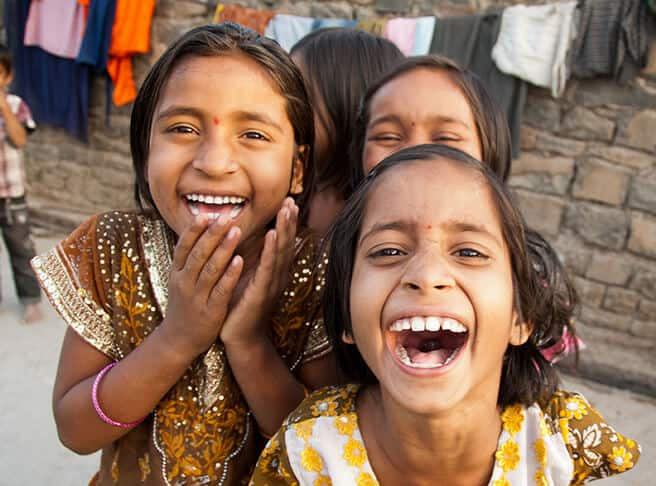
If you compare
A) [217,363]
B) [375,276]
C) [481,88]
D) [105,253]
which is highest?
[481,88]

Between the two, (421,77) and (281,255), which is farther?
(421,77)

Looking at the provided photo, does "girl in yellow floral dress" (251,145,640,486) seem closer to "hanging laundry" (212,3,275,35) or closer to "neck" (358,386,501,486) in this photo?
"neck" (358,386,501,486)

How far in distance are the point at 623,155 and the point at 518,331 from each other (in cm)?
304

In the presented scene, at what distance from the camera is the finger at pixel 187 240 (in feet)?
3.62

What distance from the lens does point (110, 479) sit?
1330 millimetres

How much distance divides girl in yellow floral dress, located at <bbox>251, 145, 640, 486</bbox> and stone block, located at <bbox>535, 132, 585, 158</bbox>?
9.62 ft

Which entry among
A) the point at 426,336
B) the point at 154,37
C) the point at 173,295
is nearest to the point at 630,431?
the point at 426,336

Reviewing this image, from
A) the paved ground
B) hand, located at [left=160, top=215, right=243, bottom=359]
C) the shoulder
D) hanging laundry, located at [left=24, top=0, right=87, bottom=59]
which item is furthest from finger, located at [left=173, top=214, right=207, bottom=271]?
hanging laundry, located at [left=24, top=0, right=87, bottom=59]

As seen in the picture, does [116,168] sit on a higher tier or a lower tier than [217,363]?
lower

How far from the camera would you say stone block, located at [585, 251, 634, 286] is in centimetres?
388

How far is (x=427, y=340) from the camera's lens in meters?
1.11

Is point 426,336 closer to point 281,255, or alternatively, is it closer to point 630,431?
point 281,255

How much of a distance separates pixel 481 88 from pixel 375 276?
0.84 meters

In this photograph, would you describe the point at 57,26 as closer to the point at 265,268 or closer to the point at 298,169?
the point at 298,169
